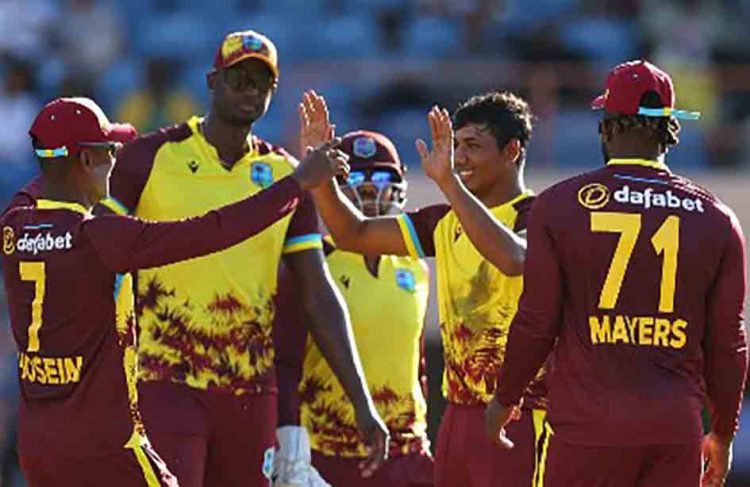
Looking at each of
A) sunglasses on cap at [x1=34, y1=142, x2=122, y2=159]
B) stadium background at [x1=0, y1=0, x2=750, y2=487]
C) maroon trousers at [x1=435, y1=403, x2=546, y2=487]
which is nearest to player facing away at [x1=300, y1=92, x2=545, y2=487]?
maroon trousers at [x1=435, y1=403, x2=546, y2=487]

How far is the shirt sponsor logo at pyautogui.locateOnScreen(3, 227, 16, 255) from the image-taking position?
680cm

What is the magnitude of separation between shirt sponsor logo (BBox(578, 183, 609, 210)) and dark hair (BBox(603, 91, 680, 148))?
252 mm

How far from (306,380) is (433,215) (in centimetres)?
111

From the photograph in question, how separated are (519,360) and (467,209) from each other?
0.73 m

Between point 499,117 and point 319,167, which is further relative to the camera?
point 499,117

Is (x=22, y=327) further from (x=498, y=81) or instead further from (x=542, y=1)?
(x=542, y=1)

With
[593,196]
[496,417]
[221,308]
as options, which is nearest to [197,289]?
[221,308]

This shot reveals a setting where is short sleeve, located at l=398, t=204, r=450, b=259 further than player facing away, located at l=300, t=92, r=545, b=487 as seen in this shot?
Yes

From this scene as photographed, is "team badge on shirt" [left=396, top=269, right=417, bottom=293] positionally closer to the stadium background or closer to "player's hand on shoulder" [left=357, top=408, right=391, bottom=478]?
"player's hand on shoulder" [left=357, top=408, right=391, bottom=478]

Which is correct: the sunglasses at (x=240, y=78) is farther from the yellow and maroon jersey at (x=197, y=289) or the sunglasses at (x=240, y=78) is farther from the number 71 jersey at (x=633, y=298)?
the number 71 jersey at (x=633, y=298)

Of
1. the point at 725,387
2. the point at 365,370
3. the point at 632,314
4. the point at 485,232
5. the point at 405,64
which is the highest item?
the point at 405,64

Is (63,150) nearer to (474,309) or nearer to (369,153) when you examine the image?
(474,309)

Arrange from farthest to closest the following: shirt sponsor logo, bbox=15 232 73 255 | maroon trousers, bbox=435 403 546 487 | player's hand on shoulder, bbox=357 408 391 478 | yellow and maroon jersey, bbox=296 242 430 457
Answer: yellow and maroon jersey, bbox=296 242 430 457 → player's hand on shoulder, bbox=357 408 391 478 → maroon trousers, bbox=435 403 546 487 → shirt sponsor logo, bbox=15 232 73 255

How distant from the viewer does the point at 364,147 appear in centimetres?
887
